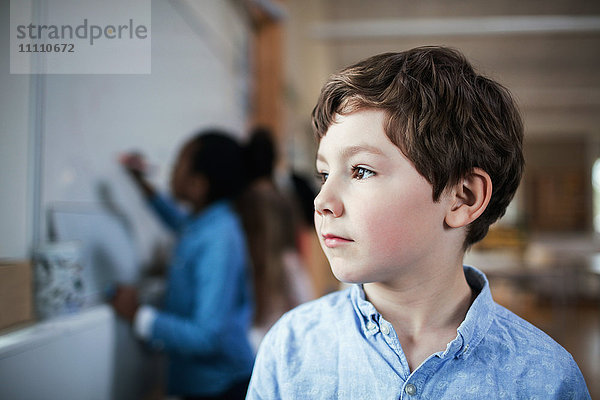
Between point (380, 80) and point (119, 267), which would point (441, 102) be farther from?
point (119, 267)

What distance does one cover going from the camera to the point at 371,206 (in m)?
0.60

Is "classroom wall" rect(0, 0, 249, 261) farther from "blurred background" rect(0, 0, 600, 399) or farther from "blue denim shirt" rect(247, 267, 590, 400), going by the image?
"blue denim shirt" rect(247, 267, 590, 400)

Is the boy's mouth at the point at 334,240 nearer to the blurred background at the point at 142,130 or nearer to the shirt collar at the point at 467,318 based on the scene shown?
the shirt collar at the point at 467,318

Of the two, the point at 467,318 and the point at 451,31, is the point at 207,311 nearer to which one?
the point at 467,318

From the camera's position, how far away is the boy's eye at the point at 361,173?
24.4 inches

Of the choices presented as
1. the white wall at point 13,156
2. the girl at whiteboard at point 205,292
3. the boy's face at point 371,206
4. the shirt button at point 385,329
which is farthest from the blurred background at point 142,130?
the shirt button at point 385,329

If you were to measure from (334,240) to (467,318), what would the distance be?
22 cm

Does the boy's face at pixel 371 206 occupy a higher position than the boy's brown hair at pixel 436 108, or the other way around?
the boy's brown hair at pixel 436 108

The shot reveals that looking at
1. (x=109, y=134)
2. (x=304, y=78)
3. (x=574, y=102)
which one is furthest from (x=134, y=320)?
(x=574, y=102)

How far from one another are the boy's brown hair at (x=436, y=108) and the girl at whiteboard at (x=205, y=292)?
2.80ft

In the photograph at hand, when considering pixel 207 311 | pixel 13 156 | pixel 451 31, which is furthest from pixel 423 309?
pixel 451 31

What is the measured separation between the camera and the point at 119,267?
141 centimetres

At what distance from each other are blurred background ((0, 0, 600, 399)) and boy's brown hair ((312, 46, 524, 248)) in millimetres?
64

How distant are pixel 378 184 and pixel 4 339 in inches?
24.2
